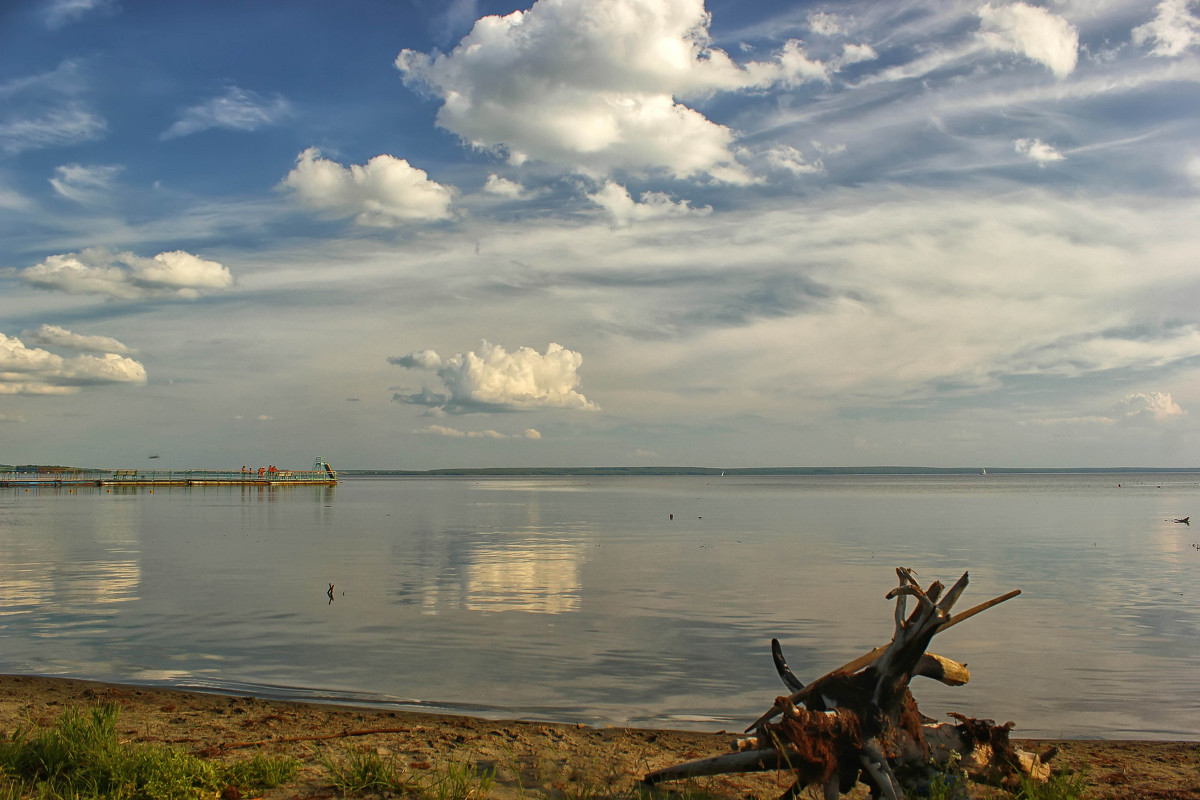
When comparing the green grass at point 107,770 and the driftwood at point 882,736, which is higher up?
the driftwood at point 882,736

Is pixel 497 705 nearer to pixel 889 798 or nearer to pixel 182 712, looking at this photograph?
pixel 182 712

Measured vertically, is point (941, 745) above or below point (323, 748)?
above

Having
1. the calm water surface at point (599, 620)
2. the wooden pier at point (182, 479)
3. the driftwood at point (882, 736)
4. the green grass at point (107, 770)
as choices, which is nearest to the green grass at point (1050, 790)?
the driftwood at point (882, 736)

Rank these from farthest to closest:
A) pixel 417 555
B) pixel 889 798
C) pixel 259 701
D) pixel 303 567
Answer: pixel 417 555, pixel 303 567, pixel 259 701, pixel 889 798

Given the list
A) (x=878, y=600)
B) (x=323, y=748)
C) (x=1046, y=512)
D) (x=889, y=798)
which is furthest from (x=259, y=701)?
(x=1046, y=512)

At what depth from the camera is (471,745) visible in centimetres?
917

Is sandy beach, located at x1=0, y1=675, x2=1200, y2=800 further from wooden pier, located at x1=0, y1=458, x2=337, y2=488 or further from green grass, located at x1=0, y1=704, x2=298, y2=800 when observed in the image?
wooden pier, located at x1=0, y1=458, x2=337, y2=488

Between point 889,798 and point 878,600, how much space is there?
14.8m

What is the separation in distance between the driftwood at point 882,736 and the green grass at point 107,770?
370 centimetres

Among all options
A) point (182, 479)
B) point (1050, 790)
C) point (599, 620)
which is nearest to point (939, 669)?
point (1050, 790)

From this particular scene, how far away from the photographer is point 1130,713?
11.5 meters

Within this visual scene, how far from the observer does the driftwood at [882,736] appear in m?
6.80

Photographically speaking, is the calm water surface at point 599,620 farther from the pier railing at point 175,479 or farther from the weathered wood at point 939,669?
the pier railing at point 175,479

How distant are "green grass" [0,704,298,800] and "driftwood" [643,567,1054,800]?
3705 millimetres
